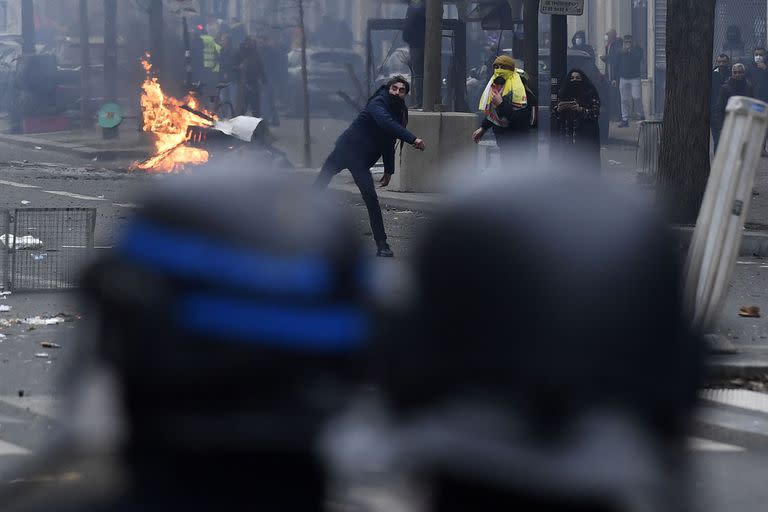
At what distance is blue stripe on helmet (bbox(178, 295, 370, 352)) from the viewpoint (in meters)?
1.44

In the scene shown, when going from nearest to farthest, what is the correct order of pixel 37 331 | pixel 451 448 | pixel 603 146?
1. pixel 451 448
2. pixel 37 331
3. pixel 603 146

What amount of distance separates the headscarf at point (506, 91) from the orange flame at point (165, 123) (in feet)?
20.2

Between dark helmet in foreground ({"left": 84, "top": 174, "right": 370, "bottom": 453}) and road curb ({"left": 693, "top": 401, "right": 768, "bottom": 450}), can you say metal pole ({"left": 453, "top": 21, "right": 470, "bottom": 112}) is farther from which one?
dark helmet in foreground ({"left": 84, "top": 174, "right": 370, "bottom": 453})

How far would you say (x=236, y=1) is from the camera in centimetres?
5766

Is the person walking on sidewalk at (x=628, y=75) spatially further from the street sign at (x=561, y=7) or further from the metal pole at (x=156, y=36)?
the street sign at (x=561, y=7)

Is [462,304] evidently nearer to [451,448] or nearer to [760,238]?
[451,448]

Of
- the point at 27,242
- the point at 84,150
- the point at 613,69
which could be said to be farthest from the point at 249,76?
the point at 27,242

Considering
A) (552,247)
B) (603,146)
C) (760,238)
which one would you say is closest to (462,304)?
(552,247)

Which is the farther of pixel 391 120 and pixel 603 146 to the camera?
pixel 603 146

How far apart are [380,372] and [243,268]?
14 cm

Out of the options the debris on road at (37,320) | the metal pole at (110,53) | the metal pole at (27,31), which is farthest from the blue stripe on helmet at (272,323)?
the metal pole at (27,31)

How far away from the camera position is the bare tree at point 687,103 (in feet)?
47.3

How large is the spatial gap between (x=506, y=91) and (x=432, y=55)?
3464 mm

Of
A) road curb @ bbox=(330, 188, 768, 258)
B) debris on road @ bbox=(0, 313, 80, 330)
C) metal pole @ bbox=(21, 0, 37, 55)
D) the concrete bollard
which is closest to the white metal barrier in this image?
debris on road @ bbox=(0, 313, 80, 330)
